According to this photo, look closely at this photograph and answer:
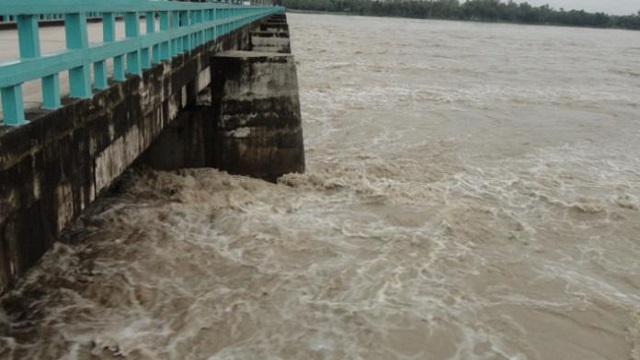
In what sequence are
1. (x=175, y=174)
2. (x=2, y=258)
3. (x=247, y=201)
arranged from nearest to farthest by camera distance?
1. (x=2, y=258)
2. (x=247, y=201)
3. (x=175, y=174)

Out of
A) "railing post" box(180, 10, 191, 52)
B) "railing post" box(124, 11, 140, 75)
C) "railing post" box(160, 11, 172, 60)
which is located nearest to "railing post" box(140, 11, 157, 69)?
"railing post" box(124, 11, 140, 75)

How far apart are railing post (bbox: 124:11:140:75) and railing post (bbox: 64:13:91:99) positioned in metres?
1.15

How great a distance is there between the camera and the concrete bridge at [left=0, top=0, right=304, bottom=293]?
338 cm

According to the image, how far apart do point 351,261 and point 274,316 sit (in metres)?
1.63

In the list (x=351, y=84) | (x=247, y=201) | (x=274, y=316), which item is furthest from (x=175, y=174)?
(x=351, y=84)

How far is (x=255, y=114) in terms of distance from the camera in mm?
9953

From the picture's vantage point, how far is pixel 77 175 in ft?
14.2

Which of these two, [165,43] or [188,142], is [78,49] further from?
[188,142]

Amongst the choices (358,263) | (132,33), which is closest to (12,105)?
(132,33)

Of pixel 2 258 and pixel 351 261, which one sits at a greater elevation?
pixel 2 258

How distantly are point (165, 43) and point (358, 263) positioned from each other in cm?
343

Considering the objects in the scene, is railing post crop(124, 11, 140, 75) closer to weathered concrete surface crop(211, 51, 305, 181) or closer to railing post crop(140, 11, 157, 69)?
railing post crop(140, 11, 157, 69)

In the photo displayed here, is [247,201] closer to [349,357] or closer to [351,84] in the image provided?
[349,357]

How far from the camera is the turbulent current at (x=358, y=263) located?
5594 millimetres
